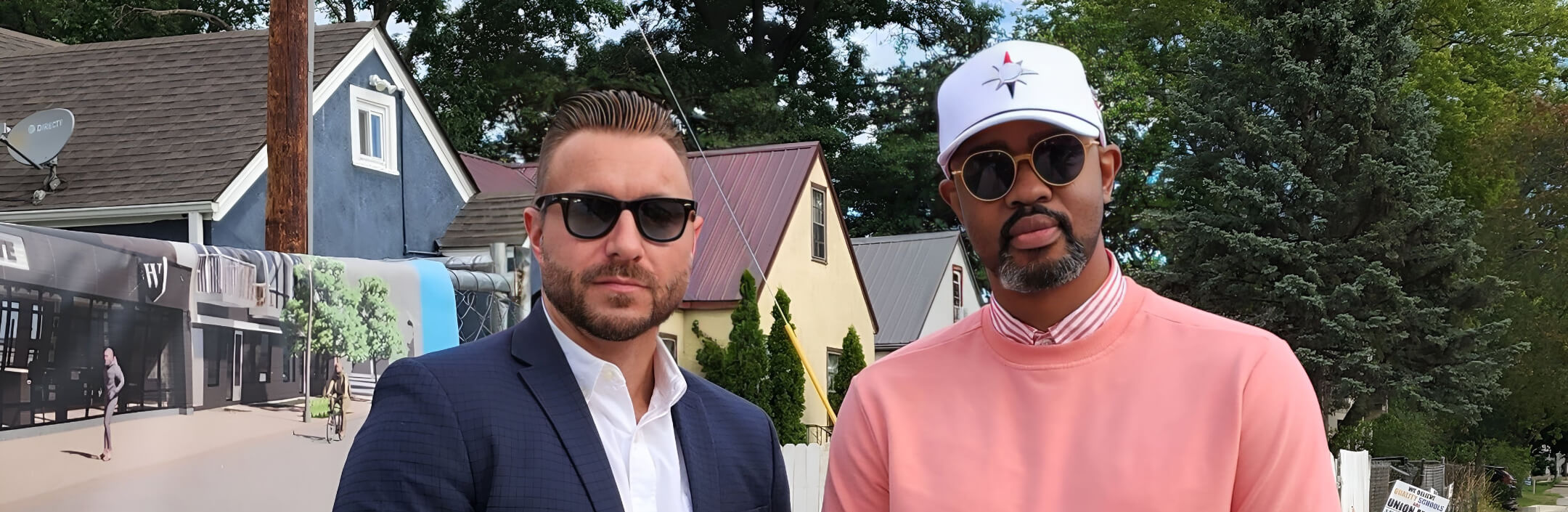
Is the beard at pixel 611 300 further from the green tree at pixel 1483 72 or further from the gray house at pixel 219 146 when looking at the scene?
the green tree at pixel 1483 72

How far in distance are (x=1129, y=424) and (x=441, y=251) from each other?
16.4 m

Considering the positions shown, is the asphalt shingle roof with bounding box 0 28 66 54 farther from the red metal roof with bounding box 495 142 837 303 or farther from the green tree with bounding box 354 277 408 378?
the green tree with bounding box 354 277 408 378

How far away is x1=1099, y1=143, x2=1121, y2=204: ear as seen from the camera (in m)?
2.73

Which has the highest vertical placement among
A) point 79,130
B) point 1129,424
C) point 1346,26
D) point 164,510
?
point 1346,26

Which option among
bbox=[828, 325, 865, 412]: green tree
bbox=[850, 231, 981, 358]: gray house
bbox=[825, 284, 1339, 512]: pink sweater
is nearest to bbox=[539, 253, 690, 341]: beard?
bbox=[825, 284, 1339, 512]: pink sweater

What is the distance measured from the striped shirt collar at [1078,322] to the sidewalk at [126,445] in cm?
382

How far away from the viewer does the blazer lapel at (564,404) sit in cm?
261

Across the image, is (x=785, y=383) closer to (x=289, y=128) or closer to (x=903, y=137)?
(x=289, y=128)

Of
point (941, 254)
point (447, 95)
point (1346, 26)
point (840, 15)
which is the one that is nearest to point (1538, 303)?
point (1346, 26)

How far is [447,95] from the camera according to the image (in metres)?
34.2

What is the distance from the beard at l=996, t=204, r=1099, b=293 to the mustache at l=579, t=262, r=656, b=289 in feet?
2.36

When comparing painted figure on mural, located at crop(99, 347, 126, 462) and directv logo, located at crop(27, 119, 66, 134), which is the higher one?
directv logo, located at crop(27, 119, 66, 134)

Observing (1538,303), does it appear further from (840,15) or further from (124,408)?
(124,408)

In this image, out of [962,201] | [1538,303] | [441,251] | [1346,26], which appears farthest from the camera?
[1538,303]
